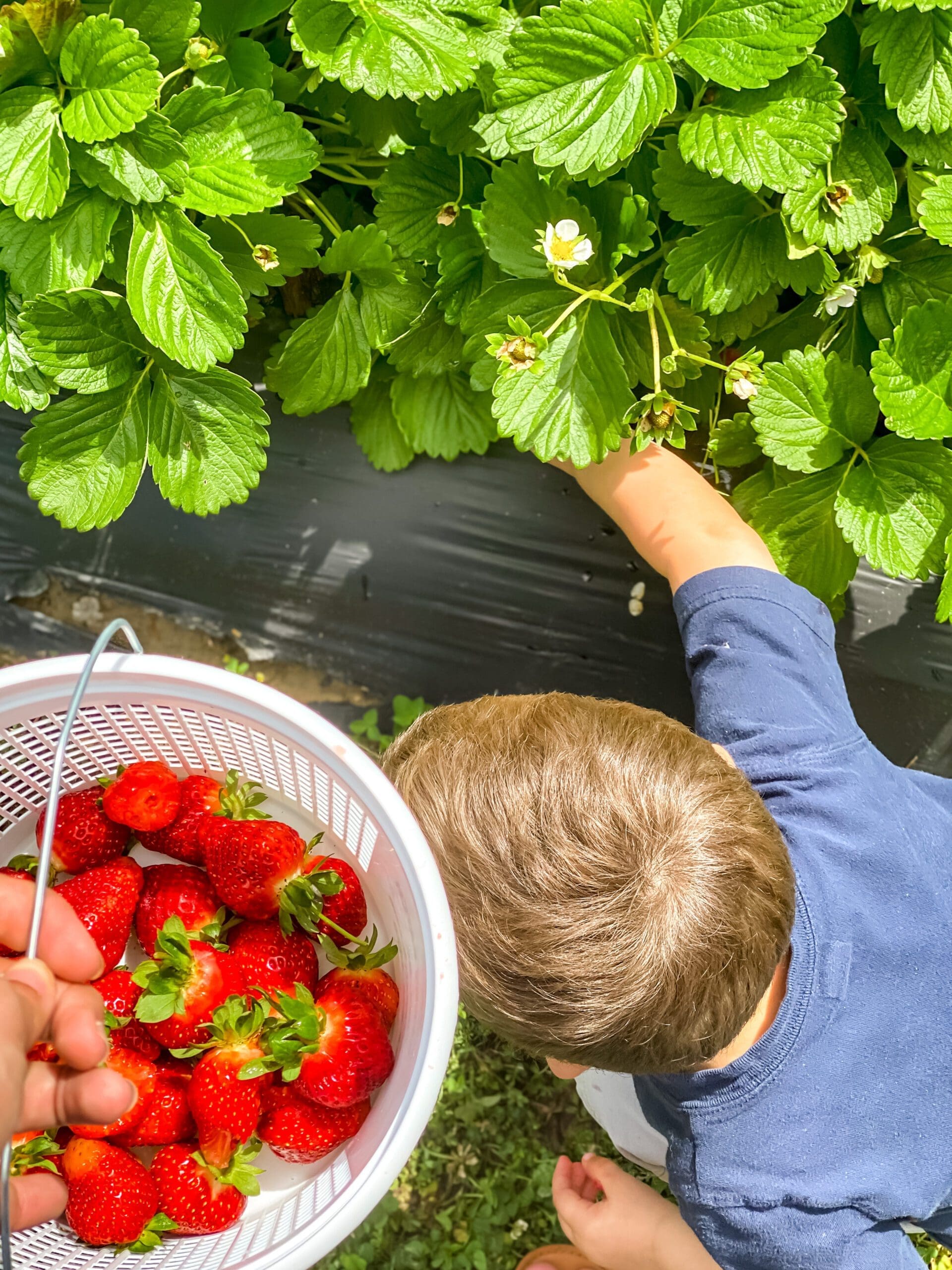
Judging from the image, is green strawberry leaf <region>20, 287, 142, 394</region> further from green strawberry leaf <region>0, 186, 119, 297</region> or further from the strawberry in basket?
the strawberry in basket

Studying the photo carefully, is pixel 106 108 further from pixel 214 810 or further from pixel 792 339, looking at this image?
pixel 792 339

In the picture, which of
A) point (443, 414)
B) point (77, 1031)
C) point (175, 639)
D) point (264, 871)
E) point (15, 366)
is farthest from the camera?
point (175, 639)

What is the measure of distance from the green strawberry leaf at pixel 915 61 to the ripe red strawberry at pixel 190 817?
79 centimetres

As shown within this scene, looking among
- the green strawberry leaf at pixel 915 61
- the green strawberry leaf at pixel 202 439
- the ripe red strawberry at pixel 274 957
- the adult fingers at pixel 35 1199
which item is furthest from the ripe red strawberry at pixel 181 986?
the green strawberry leaf at pixel 915 61

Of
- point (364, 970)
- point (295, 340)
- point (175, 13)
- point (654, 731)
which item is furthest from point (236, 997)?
point (175, 13)

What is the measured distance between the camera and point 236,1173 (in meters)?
0.70

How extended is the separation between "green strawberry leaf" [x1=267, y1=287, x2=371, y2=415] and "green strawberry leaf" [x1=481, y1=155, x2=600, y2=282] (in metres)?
0.19

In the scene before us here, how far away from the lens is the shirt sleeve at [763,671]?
844mm

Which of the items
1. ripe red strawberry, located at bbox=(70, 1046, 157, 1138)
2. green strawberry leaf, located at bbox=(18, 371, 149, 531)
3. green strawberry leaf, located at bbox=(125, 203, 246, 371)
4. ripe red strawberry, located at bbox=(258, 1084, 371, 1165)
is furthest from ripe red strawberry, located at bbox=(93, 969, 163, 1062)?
green strawberry leaf, located at bbox=(125, 203, 246, 371)

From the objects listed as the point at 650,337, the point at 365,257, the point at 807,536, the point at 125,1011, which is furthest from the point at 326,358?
the point at 125,1011

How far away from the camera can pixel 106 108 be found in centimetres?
68

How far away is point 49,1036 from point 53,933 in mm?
70

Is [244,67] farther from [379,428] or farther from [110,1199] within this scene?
[110,1199]

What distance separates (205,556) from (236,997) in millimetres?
690
